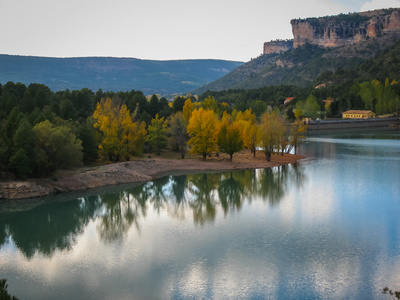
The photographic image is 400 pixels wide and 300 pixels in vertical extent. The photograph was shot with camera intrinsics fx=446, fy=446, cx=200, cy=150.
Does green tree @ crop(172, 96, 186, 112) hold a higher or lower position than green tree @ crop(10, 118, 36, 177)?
higher

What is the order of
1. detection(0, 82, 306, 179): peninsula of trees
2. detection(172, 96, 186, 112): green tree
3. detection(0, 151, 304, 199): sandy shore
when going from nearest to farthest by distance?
detection(0, 151, 304, 199): sandy shore → detection(0, 82, 306, 179): peninsula of trees → detection(172, 96, 186, 112): green tree

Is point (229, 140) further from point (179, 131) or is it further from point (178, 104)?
point (178, 104)

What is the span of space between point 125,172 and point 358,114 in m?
91.6

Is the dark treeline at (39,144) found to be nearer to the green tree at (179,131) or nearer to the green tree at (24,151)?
the green tree at (24,151)

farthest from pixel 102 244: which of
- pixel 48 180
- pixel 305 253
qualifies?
pixel 48 180

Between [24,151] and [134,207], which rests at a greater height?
[24,151]

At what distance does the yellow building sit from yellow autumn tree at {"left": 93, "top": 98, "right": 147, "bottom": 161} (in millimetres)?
85089

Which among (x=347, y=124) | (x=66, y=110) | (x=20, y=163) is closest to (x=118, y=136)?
(x=66, y=110)

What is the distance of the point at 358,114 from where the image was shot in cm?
12119

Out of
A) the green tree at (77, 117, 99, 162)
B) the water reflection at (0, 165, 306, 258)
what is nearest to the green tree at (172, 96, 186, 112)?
the green tree at (77, 117, 99, 162)

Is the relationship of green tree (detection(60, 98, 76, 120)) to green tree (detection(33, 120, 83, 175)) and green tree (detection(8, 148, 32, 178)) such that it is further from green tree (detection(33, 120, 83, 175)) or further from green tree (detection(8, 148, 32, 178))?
green tree (detection(8, 148, 32, 178))

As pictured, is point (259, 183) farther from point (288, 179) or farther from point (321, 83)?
point (321, 83)

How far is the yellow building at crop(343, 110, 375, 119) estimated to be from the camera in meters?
121

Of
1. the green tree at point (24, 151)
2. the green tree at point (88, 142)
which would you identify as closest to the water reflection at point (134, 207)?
the green tree at point (24, 151)
